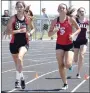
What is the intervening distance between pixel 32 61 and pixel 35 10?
Result: 14.2m

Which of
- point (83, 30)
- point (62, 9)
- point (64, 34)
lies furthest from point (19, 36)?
point (83, 30)

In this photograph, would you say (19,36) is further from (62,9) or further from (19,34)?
(62,9)

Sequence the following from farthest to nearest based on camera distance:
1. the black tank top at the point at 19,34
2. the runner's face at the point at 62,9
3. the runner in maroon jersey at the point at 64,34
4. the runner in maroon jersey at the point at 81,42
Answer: the runner in maroon jersey at the point at 81,42 → the black tank top at the point at 19,34 → the runner in maroon jersey at the point at 64,34 → the runner's face at the point at 62,9

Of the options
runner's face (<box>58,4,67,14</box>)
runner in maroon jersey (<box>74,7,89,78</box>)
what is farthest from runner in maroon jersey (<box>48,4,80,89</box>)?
runner in maroon jersey (<box>74,7,89,78</box>)

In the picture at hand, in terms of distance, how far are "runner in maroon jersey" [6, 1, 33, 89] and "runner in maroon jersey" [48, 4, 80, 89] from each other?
2.16 feet

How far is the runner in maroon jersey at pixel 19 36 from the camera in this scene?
10.6m

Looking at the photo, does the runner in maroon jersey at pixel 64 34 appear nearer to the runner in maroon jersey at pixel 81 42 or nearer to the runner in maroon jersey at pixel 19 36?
the runner in maroon jersey at pixel 19 36

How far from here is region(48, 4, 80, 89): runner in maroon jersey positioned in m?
10.6

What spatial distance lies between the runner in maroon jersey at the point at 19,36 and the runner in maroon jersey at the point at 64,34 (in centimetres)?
66

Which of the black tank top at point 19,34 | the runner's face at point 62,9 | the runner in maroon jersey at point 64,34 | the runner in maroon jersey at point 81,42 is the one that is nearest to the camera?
the runner's face at point 62,9

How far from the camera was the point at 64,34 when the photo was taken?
10.8 metres

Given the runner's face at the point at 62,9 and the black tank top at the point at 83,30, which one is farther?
the black tank top at the point at 83,30

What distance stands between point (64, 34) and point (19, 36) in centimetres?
101

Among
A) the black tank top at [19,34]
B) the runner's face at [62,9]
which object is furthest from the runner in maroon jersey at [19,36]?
the runner's face at [62,9]
